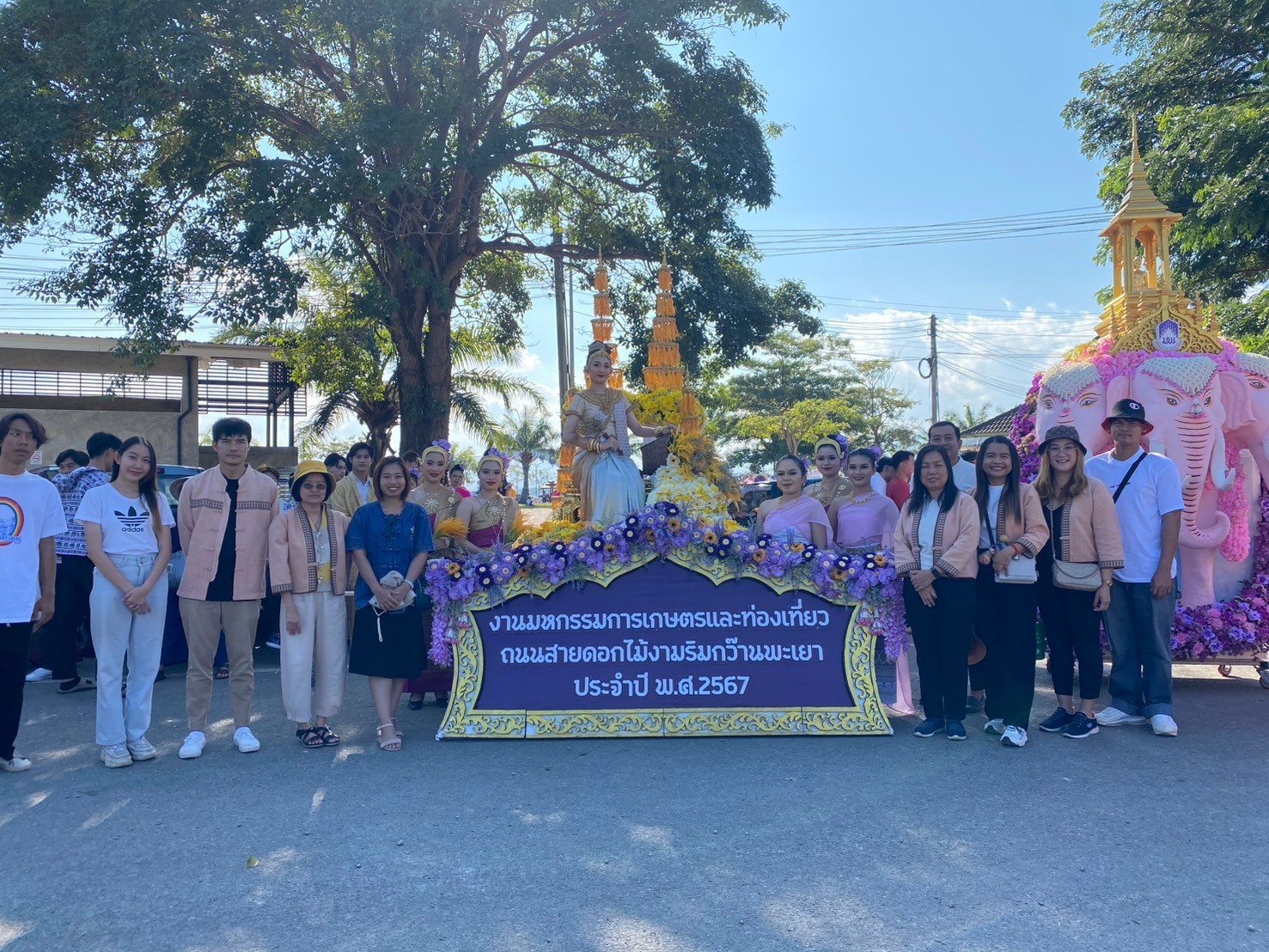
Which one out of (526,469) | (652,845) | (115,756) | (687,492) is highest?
(526,469)

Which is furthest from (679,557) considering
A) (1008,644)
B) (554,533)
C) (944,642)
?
(1008,644)

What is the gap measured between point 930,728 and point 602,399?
124 inches

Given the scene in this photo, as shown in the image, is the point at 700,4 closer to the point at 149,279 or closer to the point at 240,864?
the point at 149,279

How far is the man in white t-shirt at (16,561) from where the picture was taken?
17.6ft

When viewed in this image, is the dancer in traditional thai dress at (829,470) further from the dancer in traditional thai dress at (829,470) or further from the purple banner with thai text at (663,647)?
the purple banner with thai text at (663,647)

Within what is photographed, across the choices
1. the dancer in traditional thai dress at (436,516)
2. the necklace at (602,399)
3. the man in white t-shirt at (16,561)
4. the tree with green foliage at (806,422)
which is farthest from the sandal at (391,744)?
the tree with green foliage at (806,422)

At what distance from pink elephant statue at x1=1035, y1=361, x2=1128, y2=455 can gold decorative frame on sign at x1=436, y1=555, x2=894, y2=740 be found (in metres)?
2.47

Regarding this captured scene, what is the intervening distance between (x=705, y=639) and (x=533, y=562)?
113 cm

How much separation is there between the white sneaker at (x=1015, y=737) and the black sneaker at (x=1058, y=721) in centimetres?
38

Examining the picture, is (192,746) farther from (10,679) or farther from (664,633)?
(664,633)

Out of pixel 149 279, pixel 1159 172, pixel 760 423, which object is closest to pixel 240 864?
pixel 149 279

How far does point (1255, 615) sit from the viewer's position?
6.80 m

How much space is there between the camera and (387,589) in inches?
233

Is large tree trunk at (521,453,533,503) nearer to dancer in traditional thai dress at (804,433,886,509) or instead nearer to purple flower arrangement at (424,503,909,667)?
dancer in traditional thai dress at (804,433,886,509)
